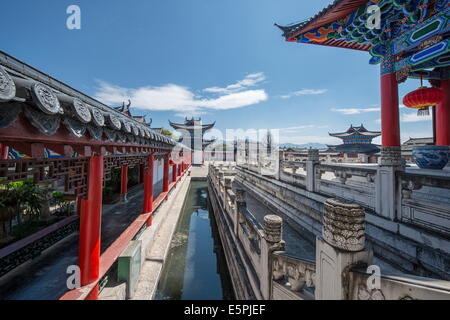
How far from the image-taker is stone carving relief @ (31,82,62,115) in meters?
1.58

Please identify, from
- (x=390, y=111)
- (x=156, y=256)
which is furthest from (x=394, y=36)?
(x=156, y=256)

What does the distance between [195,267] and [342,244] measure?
6815 millimetres

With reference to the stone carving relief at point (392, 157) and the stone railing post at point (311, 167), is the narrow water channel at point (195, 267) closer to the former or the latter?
the stone railing post at point (311, 167)

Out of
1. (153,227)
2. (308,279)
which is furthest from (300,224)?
(153,227)

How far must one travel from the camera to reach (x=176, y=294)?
5809 millimetres

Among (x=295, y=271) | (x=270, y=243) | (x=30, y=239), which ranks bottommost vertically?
(x=30, y=239)

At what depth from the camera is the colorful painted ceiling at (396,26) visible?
186 inches

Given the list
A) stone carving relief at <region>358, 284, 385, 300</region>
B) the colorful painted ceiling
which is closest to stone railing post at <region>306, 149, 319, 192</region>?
the colorful painted ceiling

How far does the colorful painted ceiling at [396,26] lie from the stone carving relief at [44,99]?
24.1 ft

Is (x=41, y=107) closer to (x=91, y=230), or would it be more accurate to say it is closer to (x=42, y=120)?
(x=42, y=120)

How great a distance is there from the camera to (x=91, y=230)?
3340 millimetres

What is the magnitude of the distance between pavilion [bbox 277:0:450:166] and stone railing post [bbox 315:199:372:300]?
2.92 metres

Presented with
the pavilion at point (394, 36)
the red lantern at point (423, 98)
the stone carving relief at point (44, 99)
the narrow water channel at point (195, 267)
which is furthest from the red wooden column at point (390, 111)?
the stone carving relief at point (44, 99)
